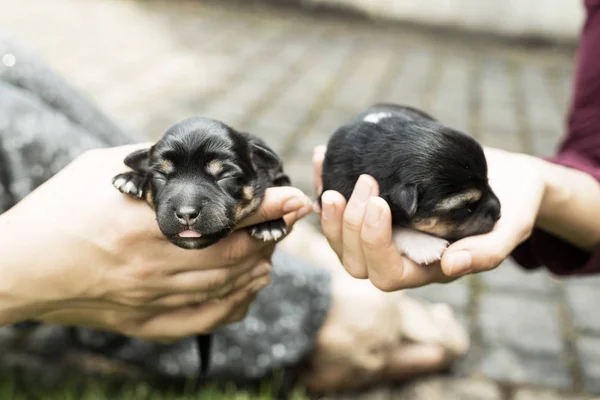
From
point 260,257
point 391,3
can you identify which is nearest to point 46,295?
point 260,257

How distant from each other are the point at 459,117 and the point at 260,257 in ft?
16.4

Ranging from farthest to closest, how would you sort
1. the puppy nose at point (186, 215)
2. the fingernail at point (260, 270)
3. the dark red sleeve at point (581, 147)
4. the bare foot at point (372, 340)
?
the bare foot at point (372, 340) → the dark red sleeve at point (581, 147) → the fingernail at point (260, 270) → the puppy nose at point (186, 215)

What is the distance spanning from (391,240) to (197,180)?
2.12ft

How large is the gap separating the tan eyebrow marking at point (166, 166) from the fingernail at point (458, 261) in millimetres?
911

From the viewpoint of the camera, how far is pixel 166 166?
2.14m

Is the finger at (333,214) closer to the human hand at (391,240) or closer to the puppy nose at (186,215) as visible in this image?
the human hand at (391,240)

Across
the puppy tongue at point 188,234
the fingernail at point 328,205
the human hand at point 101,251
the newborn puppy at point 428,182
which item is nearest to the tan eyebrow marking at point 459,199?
the newborn puppy at point 428,182

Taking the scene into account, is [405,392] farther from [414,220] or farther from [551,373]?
[414,220]

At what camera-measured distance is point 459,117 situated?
7.13 m

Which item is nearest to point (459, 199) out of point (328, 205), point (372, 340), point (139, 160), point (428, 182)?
point (428, 182)

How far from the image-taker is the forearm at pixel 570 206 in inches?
110

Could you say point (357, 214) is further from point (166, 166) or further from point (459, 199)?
point (166, 166)

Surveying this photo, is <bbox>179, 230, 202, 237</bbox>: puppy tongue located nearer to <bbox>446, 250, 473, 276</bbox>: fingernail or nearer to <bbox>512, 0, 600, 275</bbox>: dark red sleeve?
<bbox>446, 250, 473, 276</bbox>: fingernail

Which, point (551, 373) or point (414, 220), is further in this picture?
point (551, 373)
